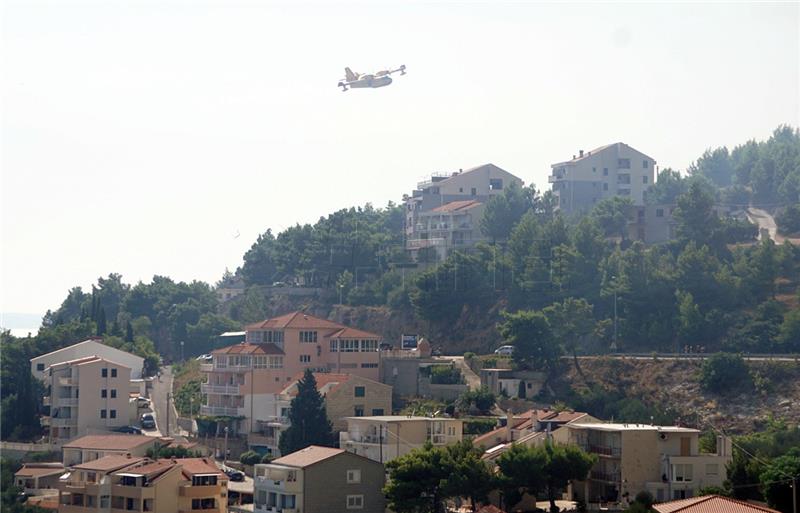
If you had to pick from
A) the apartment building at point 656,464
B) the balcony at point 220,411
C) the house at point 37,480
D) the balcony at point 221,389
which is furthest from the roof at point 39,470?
the apartment building at point 656,464

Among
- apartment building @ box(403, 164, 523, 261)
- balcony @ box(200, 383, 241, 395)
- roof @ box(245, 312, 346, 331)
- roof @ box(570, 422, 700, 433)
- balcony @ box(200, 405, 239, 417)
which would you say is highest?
apartment building @ box(403, 164, 523, 261)

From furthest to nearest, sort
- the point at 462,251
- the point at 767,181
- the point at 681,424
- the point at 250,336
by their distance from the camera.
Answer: the point at 767,181 < the point at 462,251 < the point at 250,336 < the point at 681,424

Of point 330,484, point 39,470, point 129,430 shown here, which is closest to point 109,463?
point 39,470

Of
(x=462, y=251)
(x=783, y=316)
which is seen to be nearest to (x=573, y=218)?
(x=462, y=251)

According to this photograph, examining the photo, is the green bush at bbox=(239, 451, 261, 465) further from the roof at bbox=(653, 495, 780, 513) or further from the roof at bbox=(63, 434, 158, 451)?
the roof at bbox=(653, 495, 780, 513)

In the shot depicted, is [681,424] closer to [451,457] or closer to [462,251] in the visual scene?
[451,457]

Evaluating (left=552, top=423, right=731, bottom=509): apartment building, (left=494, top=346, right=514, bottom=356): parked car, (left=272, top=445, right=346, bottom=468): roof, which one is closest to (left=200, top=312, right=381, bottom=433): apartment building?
(left=494, top=346, right=514, bottom=356): parked car

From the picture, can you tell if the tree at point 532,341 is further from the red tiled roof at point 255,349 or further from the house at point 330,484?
the house at point 330,484
